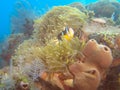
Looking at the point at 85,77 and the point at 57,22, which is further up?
the point at 57,22

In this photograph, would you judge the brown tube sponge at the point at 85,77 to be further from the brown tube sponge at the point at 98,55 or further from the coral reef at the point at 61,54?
the coral reef at the point at 61,54

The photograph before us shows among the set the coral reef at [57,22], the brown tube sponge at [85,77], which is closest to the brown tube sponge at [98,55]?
the brown tube sponge at [85,77]

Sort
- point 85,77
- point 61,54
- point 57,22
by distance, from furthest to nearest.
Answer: point 57,22, point 61,54, point 85,77

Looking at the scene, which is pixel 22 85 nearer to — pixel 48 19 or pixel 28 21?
pixel 48 19

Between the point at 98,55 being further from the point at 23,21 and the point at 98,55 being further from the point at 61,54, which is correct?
the point at 23,21

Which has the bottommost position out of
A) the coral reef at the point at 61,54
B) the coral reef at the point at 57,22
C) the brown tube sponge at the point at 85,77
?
the brown tube sponge at the point at 85,77

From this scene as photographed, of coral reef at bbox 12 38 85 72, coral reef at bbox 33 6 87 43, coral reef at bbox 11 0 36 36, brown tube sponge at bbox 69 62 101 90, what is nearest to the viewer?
brown tube sponge at bbox 69 62 101 90

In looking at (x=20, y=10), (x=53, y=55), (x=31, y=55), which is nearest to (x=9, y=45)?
(x=20, y=10)

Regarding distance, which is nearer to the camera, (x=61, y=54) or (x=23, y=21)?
(x=61, y=54)

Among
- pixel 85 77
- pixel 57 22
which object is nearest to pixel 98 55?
pixel 85 77

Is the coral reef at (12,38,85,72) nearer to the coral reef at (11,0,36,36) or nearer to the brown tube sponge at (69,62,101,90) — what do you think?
the brown tube sponge at (69,62,101,90)

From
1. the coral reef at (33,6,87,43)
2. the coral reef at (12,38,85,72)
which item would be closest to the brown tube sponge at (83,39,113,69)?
the coral reef at (12,38,85,72)

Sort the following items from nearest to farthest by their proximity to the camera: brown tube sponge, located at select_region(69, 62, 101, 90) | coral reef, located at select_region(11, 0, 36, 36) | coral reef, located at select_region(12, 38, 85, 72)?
brown tube sponge, located at select_region(69, 62, 101, 90), coral reef, located at select_region(12, 38, 85, 72), coral reef, located at select_region(11, 0, 36, 36)

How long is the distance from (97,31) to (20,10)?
8805 millimetres
